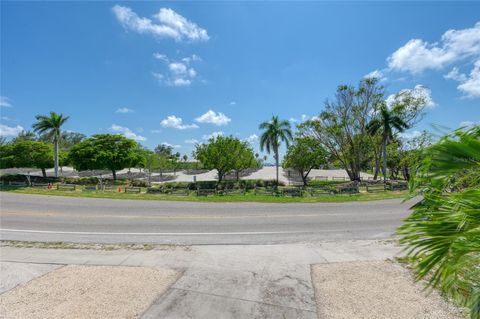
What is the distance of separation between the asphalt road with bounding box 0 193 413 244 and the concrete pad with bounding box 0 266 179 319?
2706 millimetres

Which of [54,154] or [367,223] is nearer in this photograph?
[367,223]

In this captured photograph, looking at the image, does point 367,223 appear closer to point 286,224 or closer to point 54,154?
point 286,224

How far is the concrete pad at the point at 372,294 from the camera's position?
3939 millimetres

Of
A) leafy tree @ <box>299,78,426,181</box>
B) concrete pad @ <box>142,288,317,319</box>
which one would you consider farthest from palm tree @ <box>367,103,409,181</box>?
concrete pad @ <box>142,288,317,319</box>

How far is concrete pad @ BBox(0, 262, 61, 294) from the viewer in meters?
5.20

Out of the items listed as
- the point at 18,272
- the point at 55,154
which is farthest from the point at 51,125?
the point at 18,272

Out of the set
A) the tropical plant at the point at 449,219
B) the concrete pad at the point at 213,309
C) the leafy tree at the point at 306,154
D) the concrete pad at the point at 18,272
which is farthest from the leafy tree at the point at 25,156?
the tropical plant at the point at 449,219

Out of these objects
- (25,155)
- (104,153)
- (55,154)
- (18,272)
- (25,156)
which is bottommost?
(18,272)

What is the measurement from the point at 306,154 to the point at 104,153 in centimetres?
2845

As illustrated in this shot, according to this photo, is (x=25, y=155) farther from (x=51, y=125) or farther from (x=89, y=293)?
(x=89, y=293)

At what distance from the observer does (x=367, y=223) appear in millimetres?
10797

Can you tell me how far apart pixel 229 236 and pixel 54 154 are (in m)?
32.6

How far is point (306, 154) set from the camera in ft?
106

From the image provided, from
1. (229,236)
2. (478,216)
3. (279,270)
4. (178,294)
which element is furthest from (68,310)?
(478,216)
